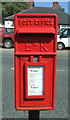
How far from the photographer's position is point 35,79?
8.34 ft

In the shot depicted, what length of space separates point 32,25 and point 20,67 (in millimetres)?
449

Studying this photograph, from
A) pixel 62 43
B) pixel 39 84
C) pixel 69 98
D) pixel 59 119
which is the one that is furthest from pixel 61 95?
pixel 62 43

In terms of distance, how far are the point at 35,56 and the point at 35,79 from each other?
24 cm

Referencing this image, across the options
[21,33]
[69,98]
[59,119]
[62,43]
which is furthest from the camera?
[62,43]

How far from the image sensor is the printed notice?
8.25 feet

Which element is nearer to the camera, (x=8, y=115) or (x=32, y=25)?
(x=32, y=25)

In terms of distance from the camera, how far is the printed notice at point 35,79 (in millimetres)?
2514

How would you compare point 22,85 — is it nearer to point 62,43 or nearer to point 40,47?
point 40,47

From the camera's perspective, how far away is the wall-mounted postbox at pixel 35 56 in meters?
2.51

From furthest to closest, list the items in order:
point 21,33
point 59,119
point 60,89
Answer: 1. point 60,89
2. point 59,119
3. point 21,33

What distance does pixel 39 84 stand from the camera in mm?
2555

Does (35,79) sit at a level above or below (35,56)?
below

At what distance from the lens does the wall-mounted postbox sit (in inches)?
98.8

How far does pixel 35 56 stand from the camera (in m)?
2.53
